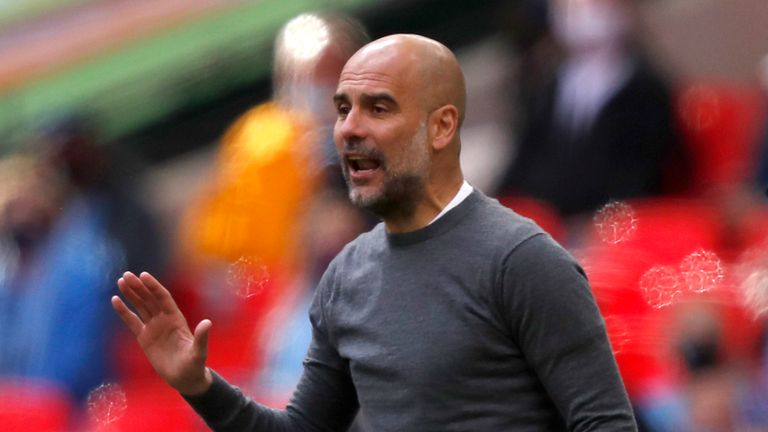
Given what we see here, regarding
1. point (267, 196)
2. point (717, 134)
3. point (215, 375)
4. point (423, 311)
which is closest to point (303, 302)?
point (267, 196)

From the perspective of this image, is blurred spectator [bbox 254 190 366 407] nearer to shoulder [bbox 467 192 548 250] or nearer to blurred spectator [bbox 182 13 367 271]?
blurred spectator [bbox 182 13 367 271]

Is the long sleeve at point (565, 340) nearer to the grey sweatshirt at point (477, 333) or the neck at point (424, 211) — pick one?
the grey sweatshirt at point (477, 333)

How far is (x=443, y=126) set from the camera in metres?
2.69

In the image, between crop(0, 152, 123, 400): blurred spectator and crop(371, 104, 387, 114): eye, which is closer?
crop(371, 104, 387, 114): eye

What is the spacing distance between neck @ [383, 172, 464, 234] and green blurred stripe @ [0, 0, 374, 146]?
3.71 metres

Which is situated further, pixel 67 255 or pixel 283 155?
pixel 67 255

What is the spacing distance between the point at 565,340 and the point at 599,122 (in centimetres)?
206

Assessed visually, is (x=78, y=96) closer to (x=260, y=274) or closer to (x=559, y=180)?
(x=260, y=274)

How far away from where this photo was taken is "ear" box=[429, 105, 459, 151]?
268 centimetres

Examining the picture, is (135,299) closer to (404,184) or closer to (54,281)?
(404,184)

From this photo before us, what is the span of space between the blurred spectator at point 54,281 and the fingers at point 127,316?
2659mm

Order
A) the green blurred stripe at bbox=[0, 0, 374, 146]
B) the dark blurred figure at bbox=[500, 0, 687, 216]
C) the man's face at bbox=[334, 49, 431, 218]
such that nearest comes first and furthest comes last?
the man's face at bbox=[334, 49, 431, 218] → the dark blurred figure at bbox=[500, 0, 687, 216] → the green blurred stripe at bbox=[0, 0, 374, 146]

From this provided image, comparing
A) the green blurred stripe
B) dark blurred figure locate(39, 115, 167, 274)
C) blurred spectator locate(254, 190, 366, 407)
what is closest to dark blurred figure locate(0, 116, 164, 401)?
dark blurred figure locate(39, 115, 167, 274)

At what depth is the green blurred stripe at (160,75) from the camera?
22.1ft
